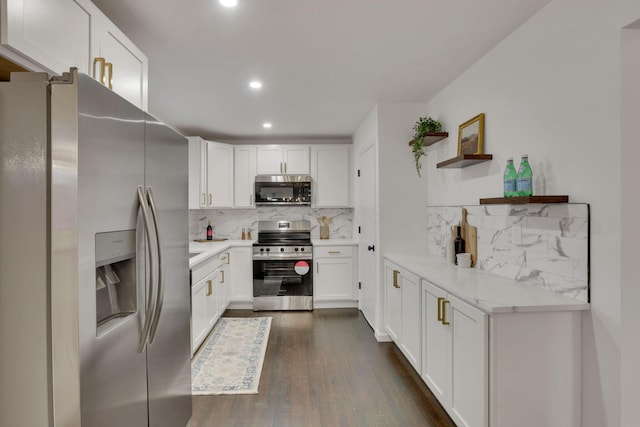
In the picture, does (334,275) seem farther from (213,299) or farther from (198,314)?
(198,314)

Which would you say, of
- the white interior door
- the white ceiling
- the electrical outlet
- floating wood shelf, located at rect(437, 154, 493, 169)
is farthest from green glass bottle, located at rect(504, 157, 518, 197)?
the white interior door

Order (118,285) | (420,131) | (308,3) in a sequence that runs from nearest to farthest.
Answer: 1. (118,285)
2. (308,3)
3. (420,131)

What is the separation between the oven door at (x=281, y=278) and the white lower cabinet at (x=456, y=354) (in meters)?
2.37

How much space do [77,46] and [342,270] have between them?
3.83 m

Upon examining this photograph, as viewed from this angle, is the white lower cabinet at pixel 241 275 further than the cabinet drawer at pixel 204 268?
Yes

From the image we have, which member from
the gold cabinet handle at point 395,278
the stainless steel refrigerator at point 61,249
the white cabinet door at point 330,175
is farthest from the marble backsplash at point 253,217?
the stainless steel refrigerator at point 61,249

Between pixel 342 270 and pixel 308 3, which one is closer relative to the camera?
pixel 308 3

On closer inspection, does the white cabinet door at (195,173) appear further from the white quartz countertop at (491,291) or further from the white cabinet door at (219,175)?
the white quartz countertop at (491,291)

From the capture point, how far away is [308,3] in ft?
6.00

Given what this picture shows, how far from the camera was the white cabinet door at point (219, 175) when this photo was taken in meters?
4.84

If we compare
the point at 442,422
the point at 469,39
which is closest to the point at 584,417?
the point at 442,422

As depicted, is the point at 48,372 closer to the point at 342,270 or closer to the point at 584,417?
the point at 584,417

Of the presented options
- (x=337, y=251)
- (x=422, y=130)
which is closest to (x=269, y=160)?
(x=337, y=251)

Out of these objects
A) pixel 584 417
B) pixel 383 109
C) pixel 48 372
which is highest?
pixel 383 109
